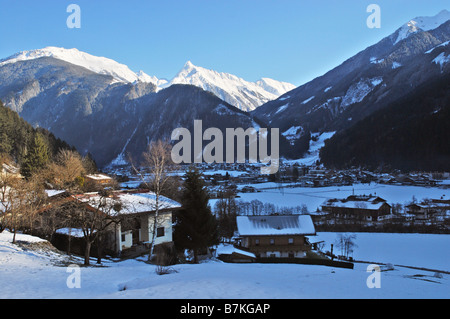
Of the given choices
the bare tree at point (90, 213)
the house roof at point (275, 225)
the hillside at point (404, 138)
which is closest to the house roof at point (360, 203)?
the house roof at point (275, 225)

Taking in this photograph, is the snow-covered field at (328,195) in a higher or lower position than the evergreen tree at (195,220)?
lower

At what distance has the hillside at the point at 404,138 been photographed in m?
114

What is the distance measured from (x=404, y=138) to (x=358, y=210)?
85.8 metres

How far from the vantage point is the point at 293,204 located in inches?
2616

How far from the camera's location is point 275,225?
1291 inches

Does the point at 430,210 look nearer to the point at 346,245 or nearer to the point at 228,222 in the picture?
the point at 346,245

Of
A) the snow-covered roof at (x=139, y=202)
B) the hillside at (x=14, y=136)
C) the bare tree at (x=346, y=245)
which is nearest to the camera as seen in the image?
the snow-covered roof at (x=139, y=202)

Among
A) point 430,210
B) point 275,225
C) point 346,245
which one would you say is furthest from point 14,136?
point 430,210

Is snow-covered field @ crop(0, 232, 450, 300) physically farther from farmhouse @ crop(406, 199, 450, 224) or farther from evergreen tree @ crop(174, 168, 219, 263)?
farmhouse @ crop(406, 199, 450, 224)

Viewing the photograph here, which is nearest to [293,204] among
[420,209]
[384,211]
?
[384,211]

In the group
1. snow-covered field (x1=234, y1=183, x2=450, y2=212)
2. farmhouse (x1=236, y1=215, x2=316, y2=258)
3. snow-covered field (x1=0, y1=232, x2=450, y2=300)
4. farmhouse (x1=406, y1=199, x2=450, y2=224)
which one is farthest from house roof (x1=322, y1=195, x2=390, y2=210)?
snow-covered field (x1=0, y1=232, x2=450, y2=300)

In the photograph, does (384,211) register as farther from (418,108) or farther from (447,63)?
(447,63)

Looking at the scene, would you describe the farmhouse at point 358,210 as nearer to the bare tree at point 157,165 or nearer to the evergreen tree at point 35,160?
the bare tree at point 157,165

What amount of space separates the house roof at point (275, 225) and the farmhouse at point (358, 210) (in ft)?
82.3
